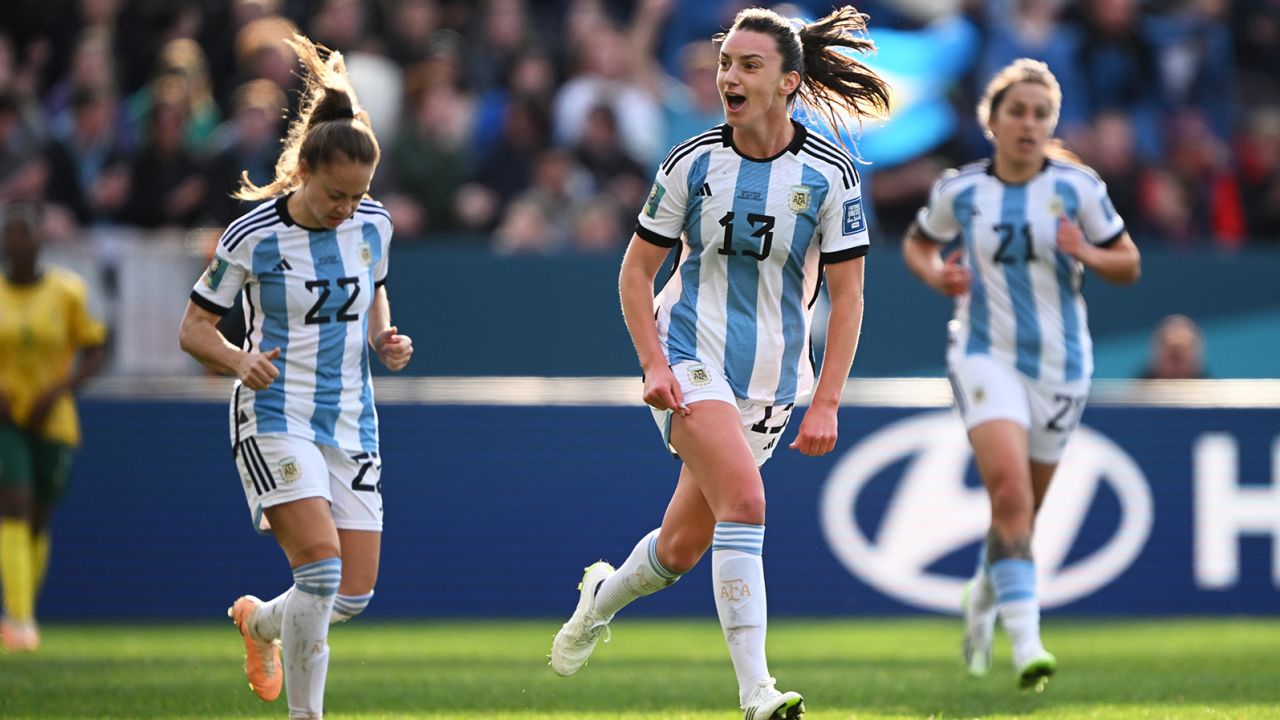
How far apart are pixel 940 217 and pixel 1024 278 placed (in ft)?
1.75

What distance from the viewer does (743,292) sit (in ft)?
21.2

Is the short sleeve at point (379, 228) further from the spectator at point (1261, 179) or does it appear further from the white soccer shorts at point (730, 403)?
the spectator at point (1261, 179)

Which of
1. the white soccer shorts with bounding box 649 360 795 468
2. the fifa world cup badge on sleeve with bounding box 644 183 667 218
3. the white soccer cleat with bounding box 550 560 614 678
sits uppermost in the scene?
the fifa world cup badge on sleeve with bounding box 644 183 667 218

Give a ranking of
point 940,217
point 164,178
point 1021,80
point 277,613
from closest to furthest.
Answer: point 277,613, point 1021,80, point 940,217, point 164,178

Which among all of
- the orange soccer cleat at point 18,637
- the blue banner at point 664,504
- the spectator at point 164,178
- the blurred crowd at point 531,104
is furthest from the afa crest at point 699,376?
the spectator at point 164,178

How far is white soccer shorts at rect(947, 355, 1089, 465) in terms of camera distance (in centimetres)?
824

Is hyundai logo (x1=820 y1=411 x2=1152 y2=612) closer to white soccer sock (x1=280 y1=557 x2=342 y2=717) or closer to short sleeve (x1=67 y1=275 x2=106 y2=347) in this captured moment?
short sleeve (x1=67 y1=275 x2=106 y2=347)

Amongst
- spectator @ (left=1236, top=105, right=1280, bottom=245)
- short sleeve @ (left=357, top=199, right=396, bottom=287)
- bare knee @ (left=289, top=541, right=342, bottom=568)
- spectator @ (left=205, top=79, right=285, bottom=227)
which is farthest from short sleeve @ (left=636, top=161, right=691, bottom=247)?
spectator @ (left=1236, top=105, right=1280, bottom=245)

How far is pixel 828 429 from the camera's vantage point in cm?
616

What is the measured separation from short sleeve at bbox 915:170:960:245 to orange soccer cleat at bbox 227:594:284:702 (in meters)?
3.67

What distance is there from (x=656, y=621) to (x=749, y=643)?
6.22m

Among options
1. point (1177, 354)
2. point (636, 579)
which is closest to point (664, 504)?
point (1177, 354)

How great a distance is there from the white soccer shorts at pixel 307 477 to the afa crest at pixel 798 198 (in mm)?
1741

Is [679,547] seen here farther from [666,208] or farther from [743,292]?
[666,208]
